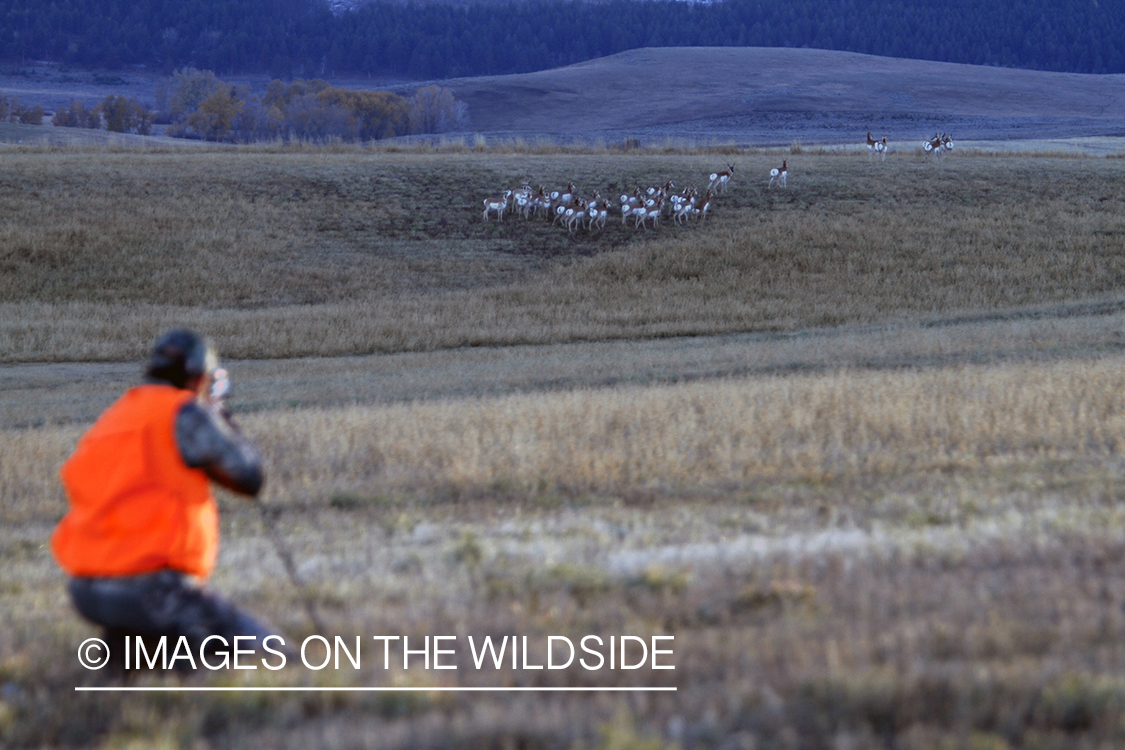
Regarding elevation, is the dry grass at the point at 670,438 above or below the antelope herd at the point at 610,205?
below

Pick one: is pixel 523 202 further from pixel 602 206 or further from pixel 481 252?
pixel 481 252

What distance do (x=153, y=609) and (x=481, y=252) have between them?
29658 mm

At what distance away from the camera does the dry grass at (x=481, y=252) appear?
26016mm

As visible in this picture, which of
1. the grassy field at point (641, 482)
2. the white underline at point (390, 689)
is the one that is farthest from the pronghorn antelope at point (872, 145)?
the white underline at point (390, 689)

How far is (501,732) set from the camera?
4.16 metres

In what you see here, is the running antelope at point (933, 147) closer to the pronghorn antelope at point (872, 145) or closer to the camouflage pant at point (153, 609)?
the pronghorn antelope at point (872, 145)

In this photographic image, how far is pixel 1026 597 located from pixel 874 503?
9.52 feet

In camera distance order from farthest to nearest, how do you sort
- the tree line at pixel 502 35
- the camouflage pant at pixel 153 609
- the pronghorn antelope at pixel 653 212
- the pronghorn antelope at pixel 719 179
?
the tree line at pixel 502 35
the pronghorn antelope at pixel 719 179
the pronghorn antelope at pixel 653 212
the camouflage pant at pixel 153 609

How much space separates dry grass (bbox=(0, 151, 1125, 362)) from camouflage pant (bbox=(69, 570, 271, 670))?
18637mm

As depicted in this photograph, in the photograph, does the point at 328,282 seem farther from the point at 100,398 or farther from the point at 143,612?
the point at 143,612

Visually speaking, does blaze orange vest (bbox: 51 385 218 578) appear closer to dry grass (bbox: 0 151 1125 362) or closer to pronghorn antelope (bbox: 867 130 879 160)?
dry grass (bbox: 0 151 1125 362)

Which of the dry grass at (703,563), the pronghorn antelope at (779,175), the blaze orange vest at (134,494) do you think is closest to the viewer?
the dry grass at (703,563)

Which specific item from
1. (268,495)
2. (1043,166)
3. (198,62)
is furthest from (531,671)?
(198,62)

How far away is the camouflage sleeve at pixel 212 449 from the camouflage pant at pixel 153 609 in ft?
1.71
